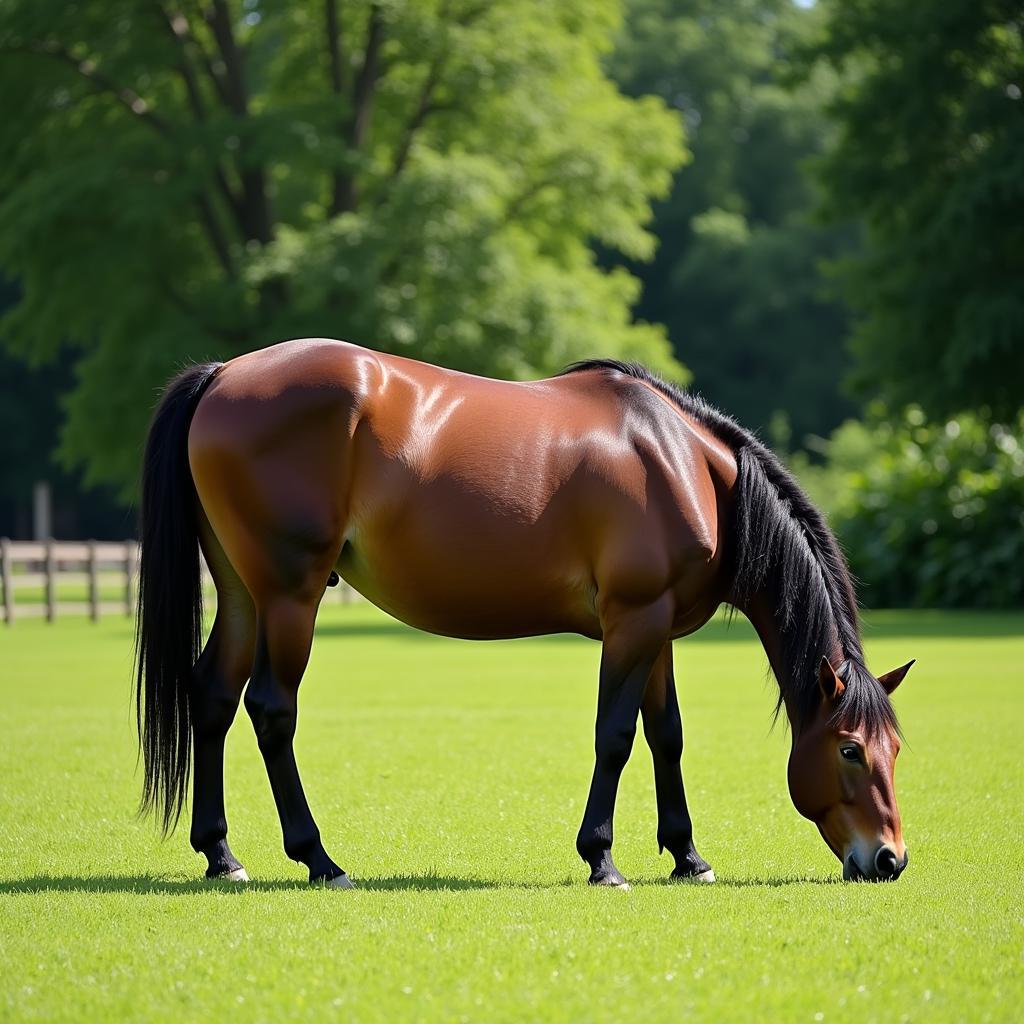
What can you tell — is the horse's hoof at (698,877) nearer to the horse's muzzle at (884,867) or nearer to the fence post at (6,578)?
the horse's muzzle at (884,867)

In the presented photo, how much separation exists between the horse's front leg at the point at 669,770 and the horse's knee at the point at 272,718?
1596 mm

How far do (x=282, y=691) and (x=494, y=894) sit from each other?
1286 mm

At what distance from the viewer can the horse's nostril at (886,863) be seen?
6.41 metres

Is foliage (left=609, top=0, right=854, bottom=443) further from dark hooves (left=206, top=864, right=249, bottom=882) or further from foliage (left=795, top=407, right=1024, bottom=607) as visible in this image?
dark hooves (left=206, top=864, right=249, bottom=882)

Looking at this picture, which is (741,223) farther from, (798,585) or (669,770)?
(669,770)

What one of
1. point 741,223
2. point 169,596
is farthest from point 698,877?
point 741,223

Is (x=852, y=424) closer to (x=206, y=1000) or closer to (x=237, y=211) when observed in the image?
(x=237, y=211)

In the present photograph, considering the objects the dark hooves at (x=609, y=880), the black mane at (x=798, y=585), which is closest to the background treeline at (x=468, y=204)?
the black mane at (x=798, y=585)

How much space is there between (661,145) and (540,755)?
88.9 ft

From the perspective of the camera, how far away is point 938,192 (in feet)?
94.2

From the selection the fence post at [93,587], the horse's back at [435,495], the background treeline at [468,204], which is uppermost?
the horse's back at [435,495]

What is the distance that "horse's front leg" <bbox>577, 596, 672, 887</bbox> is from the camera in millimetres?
6672

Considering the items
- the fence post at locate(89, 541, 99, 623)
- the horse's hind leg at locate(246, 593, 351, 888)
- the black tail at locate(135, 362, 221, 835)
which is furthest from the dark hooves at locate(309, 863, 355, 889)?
the fence post at locate(89, 541, 99, 623)

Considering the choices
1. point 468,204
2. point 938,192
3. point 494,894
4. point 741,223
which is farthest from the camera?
point 741,223
